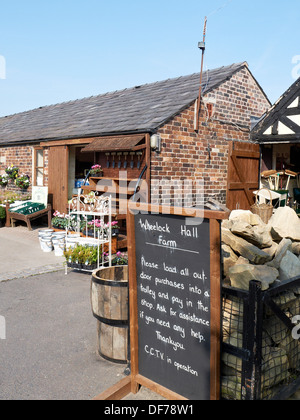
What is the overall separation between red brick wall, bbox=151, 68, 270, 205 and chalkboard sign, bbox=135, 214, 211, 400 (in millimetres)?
5979

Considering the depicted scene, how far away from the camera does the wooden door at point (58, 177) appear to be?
37.9ft

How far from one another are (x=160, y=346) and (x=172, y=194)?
21.9 ft

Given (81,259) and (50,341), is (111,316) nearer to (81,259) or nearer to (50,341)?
(50,341)

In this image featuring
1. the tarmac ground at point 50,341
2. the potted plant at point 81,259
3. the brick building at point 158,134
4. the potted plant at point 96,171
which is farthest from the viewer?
the potted plant at point 96,171

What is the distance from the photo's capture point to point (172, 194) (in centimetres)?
958

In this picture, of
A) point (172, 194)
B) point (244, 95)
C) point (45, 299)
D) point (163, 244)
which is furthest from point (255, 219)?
point (244, 95)

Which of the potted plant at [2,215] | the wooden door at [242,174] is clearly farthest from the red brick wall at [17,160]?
the wooden door at [242,174]

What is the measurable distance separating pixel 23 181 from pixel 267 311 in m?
12.4

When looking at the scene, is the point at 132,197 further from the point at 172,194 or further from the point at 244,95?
the point at 244,95

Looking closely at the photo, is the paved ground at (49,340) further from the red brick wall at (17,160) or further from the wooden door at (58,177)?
the red brick wall at (17,160)

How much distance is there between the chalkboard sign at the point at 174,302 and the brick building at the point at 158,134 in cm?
571

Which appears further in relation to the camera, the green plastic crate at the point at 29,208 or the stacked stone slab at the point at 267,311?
the green plastic crate at the point at 29,208

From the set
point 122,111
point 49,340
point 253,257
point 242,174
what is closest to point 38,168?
point 122,111

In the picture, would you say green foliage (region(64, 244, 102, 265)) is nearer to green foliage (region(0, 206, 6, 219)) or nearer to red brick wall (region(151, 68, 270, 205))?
red brick wall (region(151, 68, 270, 205))
